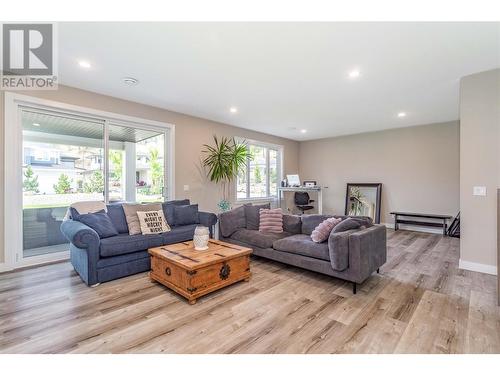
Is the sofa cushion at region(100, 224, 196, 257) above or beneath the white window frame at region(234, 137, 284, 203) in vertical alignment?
beneath

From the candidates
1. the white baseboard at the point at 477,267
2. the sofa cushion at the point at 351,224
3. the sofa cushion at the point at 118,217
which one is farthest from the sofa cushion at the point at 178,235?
the white baseboard at the point at 477,267

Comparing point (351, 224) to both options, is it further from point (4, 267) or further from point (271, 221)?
point (4, 267)

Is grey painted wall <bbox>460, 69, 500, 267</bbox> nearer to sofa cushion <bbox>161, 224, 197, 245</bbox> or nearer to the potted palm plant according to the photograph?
the potted palm plant

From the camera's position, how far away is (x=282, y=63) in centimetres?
290

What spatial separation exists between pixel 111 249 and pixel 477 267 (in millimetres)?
4723

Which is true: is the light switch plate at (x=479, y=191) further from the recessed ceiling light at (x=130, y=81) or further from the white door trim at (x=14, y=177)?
the white door trim at (x=14, y=177)

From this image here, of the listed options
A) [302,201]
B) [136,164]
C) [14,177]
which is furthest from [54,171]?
[302,201]

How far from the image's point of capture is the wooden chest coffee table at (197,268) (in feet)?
8.04

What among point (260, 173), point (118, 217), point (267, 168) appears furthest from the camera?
point (267, 168)

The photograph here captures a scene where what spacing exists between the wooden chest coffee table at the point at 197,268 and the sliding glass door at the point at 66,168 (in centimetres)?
199

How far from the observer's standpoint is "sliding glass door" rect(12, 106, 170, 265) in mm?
3479

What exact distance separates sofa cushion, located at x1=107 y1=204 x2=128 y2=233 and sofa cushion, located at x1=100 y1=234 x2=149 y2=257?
38 centimetres

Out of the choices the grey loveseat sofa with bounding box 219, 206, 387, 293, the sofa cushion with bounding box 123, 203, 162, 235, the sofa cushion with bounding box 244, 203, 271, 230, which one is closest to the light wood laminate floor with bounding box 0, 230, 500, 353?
→ the grey loveseat sofa with bounding box 219, 206, 387, 293

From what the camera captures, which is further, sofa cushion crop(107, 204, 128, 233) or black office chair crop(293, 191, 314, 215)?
black office chair crop(293, 191, 314, 215)
